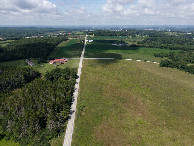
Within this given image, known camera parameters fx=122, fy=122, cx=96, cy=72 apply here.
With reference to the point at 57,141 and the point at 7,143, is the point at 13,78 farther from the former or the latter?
the point at 57,141

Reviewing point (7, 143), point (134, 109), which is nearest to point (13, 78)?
point (7, 143)

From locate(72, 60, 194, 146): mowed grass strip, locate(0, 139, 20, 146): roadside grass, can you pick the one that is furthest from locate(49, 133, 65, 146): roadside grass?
locate(0, 139, 20, 146): roadside grass

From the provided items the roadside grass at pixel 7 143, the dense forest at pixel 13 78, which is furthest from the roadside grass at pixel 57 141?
the dense forest at pixel 13 78

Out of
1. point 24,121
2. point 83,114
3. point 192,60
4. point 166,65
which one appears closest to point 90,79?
point 83,114

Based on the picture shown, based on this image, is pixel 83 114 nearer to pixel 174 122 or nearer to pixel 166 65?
pixel 174 122

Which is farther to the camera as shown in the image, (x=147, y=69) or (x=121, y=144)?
(x=147, y=69)

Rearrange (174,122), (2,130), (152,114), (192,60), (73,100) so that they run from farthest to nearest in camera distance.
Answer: (192,60) < (73,100) < (152,114) < (174,122) < (2,130)

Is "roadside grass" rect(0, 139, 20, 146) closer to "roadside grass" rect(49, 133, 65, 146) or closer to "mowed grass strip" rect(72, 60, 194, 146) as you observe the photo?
"roadside grass" rect(49, 133, 65, 146)

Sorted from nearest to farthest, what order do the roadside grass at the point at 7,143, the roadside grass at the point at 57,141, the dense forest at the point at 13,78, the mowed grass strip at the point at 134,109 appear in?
the roadside grass at the point at 57,141 < the roadside grass at the point at 7,143 < the mowed grass strip at the point at 134,109 < the dense forest at the point at 13,78

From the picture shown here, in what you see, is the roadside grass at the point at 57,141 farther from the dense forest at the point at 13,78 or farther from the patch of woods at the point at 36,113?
the dense forest at the point at 13,78
